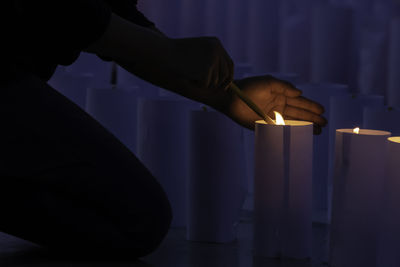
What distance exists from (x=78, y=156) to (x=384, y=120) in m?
0.66

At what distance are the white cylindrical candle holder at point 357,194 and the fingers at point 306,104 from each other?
225 millimetres

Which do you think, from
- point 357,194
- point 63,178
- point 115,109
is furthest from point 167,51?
point 115,109

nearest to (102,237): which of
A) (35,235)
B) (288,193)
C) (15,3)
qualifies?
(35,235)

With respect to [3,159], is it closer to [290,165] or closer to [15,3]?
[15,3]

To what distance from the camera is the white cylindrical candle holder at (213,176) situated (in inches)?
54.7

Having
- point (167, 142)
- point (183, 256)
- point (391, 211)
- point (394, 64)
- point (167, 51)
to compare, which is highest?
point (394, 64)

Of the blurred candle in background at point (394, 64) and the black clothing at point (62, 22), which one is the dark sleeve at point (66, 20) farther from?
the blurred candle in background at point (394, 64)

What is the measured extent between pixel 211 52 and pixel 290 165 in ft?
0.89

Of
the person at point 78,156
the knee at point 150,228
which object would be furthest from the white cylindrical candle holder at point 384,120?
the knee at point 150,228

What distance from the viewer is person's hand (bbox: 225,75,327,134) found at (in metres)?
1.40

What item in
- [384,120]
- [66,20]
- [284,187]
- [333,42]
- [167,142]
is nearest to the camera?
[66,20]

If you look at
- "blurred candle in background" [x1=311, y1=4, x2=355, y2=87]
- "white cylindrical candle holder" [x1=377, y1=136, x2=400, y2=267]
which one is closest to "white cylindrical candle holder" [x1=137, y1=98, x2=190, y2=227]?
"white cylindrical candle holder" [x1=377, y1=136, x2=400, y2=267]

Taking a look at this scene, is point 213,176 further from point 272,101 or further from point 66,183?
point 66,183

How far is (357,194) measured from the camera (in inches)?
44.9
